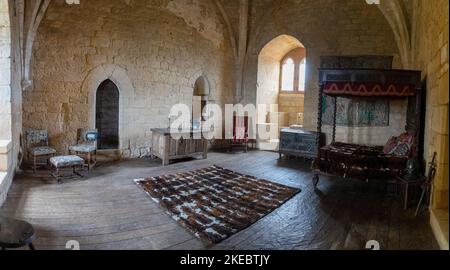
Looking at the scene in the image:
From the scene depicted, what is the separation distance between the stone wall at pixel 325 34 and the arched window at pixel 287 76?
1602mm

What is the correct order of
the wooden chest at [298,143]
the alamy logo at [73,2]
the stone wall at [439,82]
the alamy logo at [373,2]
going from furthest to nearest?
the wooden chest at [298,143], the alamy logo at [373,2], the alamy logo at [73,2], the stone wall at [439,82]

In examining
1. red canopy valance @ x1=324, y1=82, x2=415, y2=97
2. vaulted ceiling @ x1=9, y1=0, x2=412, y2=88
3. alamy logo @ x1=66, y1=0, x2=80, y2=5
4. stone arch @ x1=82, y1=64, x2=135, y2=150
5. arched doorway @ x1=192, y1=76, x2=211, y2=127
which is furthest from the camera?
arched doorway @ x1=192, y1=76, x2=211, y2=127

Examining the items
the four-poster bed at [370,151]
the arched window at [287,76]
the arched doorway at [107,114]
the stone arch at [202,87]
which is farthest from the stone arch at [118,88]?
the arched window at [287,76]

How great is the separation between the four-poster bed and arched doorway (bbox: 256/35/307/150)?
3791 millimetres

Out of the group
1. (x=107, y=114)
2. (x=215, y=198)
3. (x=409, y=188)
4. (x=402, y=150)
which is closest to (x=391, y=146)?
(x=402, y=150)

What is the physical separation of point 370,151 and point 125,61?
5407 millimetres

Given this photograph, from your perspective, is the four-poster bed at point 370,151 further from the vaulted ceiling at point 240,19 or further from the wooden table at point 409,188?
the vaulted ceiling at point 240,19

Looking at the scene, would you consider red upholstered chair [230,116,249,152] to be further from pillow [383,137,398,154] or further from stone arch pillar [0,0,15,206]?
stone arch pillar [0,0,15,206]

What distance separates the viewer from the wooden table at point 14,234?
2299 millimetres

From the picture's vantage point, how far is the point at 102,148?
24.7 ft

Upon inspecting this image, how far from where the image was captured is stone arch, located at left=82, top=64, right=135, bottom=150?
7.02 metres

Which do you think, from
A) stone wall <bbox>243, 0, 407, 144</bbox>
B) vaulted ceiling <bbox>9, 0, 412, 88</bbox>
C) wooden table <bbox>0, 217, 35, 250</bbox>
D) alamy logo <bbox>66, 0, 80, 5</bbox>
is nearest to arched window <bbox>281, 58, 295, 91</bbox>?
stone wall <bbox>243, 0, 407, 144</bbox>

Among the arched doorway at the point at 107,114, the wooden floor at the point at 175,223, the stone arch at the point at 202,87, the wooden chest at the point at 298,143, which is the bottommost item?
the wooden floor at the point at 175,223
